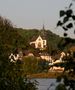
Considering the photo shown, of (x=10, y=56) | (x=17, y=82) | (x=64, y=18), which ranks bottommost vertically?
(x=17, y=82)

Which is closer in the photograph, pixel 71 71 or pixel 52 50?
pixel 71 71

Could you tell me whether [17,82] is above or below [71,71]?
below

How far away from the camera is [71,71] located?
2.05m

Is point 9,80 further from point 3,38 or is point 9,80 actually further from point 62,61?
point 62,61

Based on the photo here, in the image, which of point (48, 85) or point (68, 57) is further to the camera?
point (48, 85)

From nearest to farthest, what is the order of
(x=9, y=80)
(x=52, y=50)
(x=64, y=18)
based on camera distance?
(x=64, y=18)
(x=52, y=50)
(x=9, y=80)

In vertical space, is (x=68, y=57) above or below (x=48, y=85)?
A: above

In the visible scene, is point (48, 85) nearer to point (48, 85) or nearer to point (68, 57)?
point (48, 85)

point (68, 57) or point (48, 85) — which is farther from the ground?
point (68, 57)

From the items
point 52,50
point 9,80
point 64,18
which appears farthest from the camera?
point 9,80

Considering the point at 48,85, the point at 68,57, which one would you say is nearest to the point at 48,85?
the point at 48,85

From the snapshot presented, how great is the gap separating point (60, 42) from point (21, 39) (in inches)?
166

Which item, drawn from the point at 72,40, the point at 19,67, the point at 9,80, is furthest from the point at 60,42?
the point at 19,67

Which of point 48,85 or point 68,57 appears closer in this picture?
point 68,57
